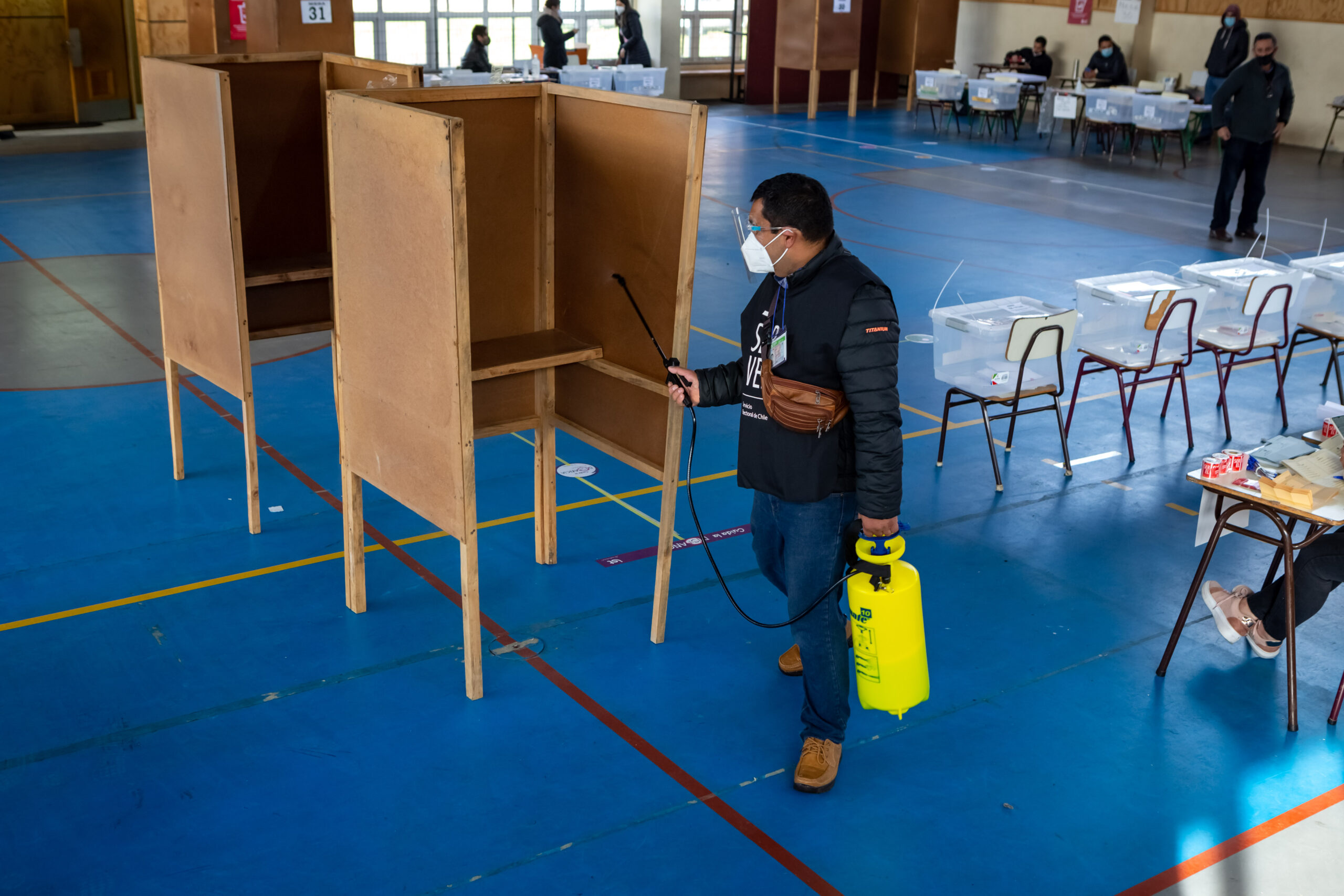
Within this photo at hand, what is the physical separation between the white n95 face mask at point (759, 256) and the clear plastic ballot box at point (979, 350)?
2.87 metres

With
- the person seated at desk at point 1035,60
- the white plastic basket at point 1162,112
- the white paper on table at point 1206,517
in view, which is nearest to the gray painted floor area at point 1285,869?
the white paper on table at point 1206,517

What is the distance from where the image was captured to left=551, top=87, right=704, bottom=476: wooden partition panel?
4.27 meters

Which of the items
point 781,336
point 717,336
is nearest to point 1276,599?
point 781,336

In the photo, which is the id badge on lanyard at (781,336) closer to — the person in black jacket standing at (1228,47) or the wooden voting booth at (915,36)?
the person in black jacket standing at (1228,47)

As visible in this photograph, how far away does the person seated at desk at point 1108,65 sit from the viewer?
1970 cm

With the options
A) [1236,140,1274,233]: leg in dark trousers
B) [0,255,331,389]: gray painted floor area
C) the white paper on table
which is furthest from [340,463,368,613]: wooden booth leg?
[1236,140,1274,233]: leg in dark trousers

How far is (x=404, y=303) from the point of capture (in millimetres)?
4238

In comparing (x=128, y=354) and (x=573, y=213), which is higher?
(x=573, y=213)

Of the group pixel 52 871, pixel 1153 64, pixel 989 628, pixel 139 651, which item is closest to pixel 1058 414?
pixel 989 628

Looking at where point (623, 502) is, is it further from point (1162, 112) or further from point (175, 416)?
point (1162, 112)

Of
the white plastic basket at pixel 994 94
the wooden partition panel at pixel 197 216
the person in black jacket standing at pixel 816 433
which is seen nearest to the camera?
the person in black jacket standing at pixel 816 433

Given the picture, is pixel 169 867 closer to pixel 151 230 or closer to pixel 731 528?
pixel 731 528

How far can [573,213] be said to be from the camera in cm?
495

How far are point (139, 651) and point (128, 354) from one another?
402cm
